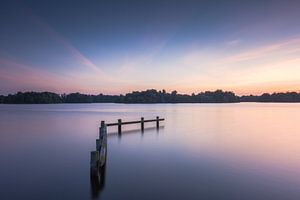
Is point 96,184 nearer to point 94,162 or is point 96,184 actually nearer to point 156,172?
point 94,162

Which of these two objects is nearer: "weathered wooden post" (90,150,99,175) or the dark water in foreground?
the dark water in foreground

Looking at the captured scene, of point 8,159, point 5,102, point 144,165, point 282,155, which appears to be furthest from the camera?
point 5,102

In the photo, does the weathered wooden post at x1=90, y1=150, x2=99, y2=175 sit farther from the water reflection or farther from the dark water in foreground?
the dark water in foreground

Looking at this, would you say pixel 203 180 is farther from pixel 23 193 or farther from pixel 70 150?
pixel 70 150

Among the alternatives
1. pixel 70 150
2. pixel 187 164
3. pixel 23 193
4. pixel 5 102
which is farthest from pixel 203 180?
pixel 5 102

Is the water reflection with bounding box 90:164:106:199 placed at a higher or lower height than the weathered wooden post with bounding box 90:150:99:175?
lower

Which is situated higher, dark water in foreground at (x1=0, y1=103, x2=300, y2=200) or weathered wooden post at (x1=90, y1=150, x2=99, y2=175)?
weathered wooden post at (x1=90, y1=150, x2=99, y2=175)

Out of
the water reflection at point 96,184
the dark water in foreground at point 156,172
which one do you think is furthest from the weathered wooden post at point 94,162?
the dark water in foreground at point 156,172

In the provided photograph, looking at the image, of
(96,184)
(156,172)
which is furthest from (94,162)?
(156,172)

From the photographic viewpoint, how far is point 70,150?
58.2 ft

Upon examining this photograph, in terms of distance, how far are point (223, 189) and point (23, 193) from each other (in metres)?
7.54

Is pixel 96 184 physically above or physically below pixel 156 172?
above

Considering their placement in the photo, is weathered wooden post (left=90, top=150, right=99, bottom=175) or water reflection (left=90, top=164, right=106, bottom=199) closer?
water reflection (left=90, top=164, right=106, bottom=199)

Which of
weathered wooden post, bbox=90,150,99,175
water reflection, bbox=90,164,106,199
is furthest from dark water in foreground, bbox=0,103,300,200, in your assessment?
weathered wooden post, bbox=90,150,99,175
